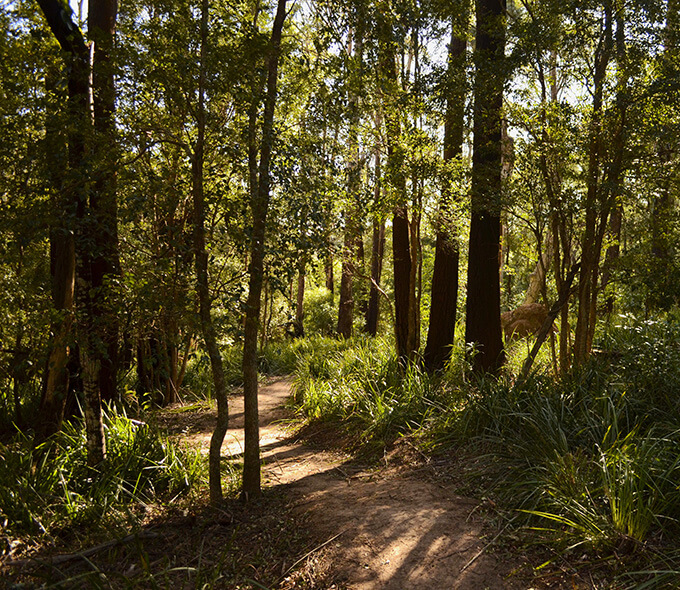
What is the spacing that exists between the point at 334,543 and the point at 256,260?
7.44 feet

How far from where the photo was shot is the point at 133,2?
727 cm

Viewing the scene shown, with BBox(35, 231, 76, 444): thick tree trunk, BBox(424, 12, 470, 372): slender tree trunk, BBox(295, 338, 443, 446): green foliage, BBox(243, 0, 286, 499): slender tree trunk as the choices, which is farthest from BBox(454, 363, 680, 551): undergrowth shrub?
BBox(35, 231, 76, 444): thick tree trunk

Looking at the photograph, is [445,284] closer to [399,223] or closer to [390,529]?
[399,223]

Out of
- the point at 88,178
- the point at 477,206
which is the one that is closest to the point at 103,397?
the point at 88,178

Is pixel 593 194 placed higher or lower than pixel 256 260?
higher

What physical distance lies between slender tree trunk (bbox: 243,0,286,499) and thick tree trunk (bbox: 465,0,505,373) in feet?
8.91

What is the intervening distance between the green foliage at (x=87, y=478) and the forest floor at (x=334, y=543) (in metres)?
0.27

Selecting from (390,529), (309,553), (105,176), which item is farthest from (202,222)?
(390,529)

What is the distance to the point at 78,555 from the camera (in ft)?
11.3

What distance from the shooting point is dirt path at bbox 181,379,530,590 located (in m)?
3.32

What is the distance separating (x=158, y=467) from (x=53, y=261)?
3014mm

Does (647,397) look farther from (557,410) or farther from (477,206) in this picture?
(477,206)

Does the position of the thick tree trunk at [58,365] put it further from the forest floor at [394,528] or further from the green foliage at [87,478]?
the forest floor at [394,528]

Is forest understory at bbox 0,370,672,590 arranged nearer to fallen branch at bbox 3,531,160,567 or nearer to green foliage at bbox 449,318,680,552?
fallen branch at bbox 3,531,160,567
